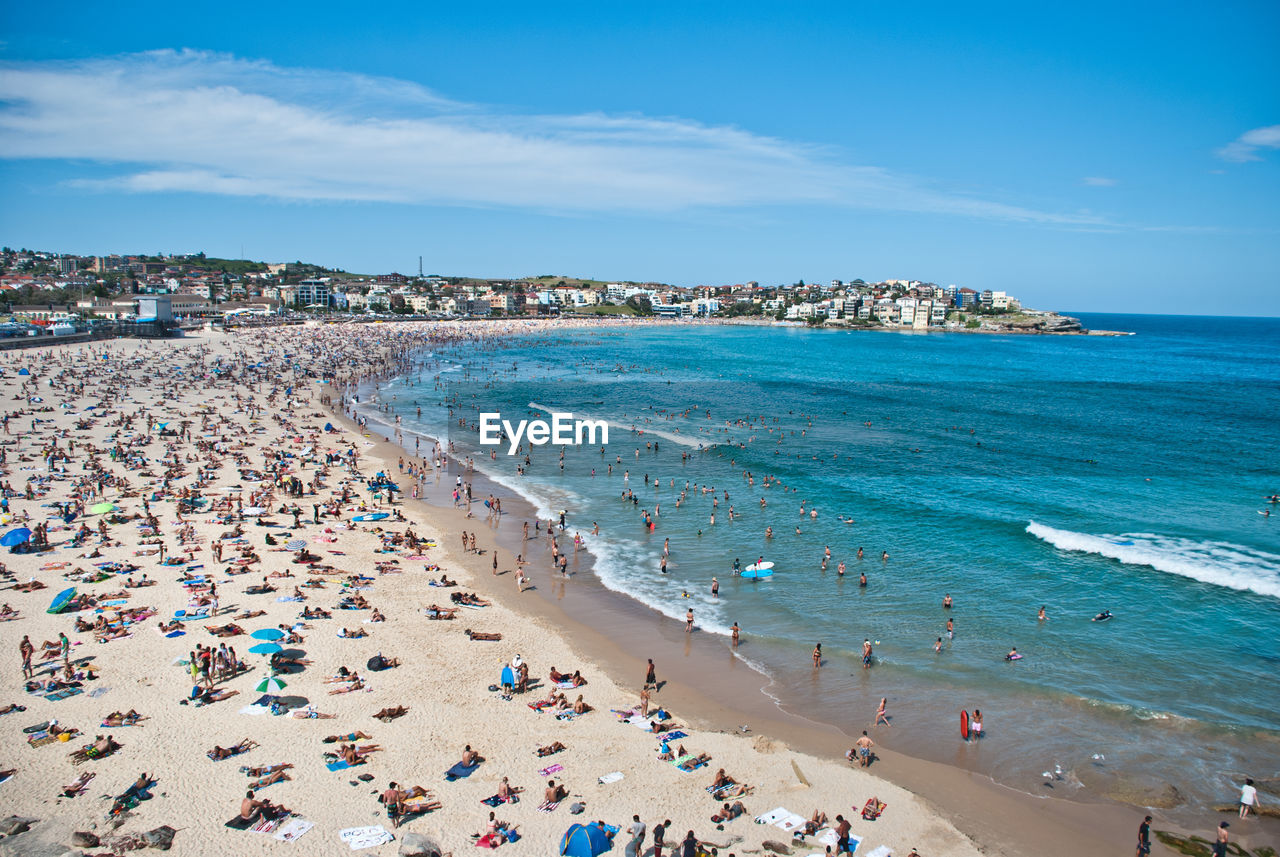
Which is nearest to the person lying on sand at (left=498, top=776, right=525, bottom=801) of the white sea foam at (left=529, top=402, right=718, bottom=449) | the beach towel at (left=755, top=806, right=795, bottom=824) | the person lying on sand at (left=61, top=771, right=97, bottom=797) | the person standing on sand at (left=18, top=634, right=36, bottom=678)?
the beach towel at (left=755, top=806, right=795, bottom=824)

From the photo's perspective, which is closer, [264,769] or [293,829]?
[293,829]

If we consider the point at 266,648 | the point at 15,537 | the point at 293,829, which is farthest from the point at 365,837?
the point at 15,537

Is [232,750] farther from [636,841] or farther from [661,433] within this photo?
[661,433]

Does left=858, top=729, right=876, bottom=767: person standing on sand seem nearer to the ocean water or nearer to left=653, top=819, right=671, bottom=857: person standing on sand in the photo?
the ocean water

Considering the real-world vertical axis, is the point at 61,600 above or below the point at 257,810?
above

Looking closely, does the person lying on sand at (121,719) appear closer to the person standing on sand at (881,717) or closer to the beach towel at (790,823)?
the beach towel at (790,823)

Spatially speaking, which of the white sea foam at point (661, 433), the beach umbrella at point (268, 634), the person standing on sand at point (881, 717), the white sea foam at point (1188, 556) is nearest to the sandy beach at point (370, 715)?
the beach umbrella at point (268, 634)

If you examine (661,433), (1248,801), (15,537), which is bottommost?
(1248,801)
